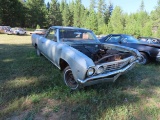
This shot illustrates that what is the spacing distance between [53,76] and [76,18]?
193 ft

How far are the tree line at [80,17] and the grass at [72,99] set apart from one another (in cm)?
Result: 2703

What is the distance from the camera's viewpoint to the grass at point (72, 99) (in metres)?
2.98

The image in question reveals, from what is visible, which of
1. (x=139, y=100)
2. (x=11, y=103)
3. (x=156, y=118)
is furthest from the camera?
(x=139, y=100)

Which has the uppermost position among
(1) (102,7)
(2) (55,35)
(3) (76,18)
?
(1) (102,7)

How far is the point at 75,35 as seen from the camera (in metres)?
5.31

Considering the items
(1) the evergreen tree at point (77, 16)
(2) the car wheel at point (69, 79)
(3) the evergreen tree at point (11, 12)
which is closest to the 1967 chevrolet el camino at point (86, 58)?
(2) the car wheel at point (69, 79)

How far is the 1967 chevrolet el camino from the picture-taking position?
3.27 metres

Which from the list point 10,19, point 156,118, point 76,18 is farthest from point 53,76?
point 76,18

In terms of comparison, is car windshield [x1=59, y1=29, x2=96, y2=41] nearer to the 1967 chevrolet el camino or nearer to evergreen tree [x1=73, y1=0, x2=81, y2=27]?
the 1967 chevrolet el camino

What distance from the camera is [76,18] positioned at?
6119cm

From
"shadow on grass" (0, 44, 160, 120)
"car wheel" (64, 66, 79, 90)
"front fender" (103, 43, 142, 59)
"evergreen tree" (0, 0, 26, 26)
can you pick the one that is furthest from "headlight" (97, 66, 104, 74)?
"evergreen tree" (0, 0, 26, 26)

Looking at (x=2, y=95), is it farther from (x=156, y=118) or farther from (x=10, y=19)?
(x=10, y=19)

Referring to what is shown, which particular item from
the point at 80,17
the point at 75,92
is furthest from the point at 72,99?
the point at 80,17

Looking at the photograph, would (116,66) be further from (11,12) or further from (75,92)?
(11,12)
